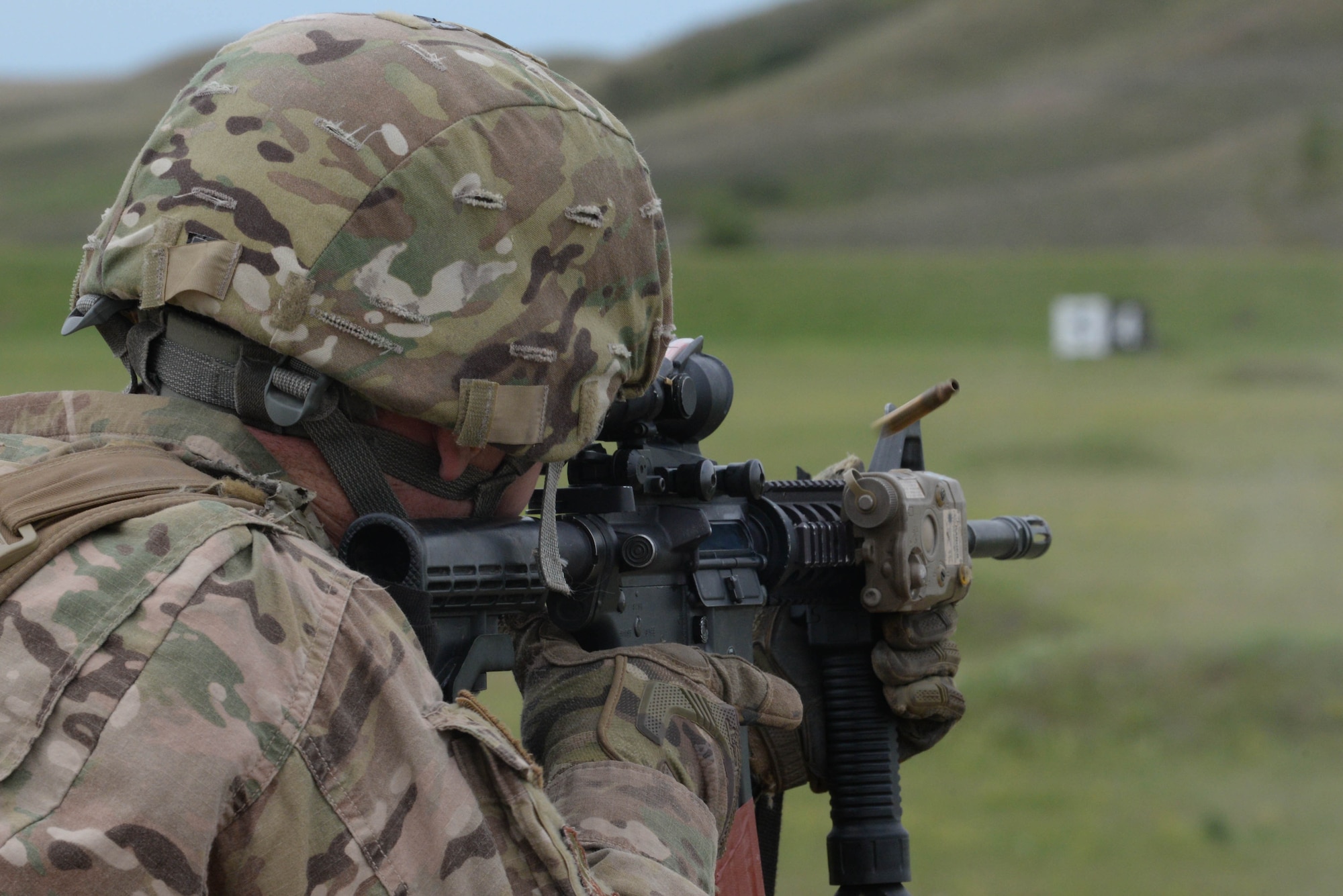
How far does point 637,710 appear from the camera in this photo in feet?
8.34

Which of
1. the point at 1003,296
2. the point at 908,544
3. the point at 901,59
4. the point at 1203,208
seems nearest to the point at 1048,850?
the point at 908,544

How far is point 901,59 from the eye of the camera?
106 meters

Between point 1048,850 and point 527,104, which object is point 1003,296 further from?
point 527,104

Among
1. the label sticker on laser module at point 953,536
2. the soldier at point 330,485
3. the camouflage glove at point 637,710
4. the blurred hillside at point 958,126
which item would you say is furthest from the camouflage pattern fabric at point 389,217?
the blurred hillside at point 958,126

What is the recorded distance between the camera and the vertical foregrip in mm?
3561

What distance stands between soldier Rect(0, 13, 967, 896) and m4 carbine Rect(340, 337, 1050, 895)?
3.6 inches

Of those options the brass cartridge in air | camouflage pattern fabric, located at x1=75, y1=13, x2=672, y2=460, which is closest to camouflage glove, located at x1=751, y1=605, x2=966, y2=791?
the brass cartridge in air

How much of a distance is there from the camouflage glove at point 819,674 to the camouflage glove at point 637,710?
720 millimetres

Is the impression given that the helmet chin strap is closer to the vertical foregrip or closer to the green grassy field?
the vertical foregrip

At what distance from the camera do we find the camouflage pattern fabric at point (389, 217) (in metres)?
2.16

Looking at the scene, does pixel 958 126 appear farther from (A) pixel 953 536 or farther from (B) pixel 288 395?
(B) pixel 288 395

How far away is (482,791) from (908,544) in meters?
1.67

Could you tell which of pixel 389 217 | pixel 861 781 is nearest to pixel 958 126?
pixel 861 781

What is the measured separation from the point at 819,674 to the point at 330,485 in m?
1.67
